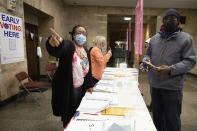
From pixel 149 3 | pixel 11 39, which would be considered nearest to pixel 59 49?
pixel 11 39

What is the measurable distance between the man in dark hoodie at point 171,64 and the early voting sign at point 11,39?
3.04 metres

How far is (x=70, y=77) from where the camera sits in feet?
5.95

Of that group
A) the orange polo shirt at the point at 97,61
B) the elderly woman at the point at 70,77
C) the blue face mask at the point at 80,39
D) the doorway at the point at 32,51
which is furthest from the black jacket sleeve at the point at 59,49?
the doorway at the point at 32,51

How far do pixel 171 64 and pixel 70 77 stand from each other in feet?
3.36

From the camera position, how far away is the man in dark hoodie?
1880 millimetres

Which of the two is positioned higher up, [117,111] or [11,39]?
[11,39]

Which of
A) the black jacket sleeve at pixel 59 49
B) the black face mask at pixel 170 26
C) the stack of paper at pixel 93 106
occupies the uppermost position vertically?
the black face mask at pixel 170 26

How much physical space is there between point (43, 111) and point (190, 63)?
2.84 metres

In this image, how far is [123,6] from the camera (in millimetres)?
8898

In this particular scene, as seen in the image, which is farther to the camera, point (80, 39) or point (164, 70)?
point (80, 39)

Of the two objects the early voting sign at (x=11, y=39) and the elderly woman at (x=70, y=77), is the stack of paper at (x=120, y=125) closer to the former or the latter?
the elderly woman at (x=70, y=77)

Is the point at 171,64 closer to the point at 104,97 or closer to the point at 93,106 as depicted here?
the point at 104,97

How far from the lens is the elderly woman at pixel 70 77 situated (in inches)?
69.1

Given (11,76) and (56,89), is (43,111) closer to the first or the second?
(11,76)
